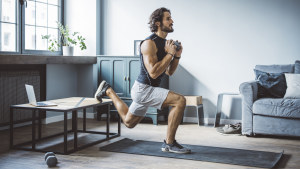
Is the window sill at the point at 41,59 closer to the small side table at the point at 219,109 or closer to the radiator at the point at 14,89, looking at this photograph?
the radiator at the point at 14,89

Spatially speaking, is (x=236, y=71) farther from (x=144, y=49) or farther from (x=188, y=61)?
(x=144, y=49)

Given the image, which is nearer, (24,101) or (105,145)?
(105,145)

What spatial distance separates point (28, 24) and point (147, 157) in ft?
9.89

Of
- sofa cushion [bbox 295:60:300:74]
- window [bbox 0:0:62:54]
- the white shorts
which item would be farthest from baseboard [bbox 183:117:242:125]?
window [bbox 0:0:62:54]

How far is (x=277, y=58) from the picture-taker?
5.39 metres

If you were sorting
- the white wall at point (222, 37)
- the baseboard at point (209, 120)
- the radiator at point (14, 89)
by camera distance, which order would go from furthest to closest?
the baseboard at point (209, 120) → the white wall at point (222, 37) → the radiator at point (14, 89)

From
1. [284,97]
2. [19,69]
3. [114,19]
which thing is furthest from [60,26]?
[284,97]

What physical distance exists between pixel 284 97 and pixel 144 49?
2.19 meters

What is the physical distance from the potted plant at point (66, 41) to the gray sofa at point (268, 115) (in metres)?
2.82

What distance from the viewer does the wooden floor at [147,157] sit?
3.29 meters

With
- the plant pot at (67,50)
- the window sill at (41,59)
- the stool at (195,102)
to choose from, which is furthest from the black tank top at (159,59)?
the plant pot at (67,50)

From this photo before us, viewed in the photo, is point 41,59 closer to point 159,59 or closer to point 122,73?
point 122,73

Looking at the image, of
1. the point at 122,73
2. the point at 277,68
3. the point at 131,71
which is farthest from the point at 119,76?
the point at 277,68

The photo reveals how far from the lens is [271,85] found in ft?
16.0
